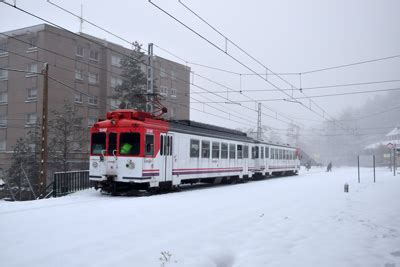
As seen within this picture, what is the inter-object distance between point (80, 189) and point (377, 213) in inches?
495

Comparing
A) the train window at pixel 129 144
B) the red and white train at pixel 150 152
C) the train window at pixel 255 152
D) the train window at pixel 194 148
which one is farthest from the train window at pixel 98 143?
the train window at pixel 255 152

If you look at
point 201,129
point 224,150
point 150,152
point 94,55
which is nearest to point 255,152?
point 224,150

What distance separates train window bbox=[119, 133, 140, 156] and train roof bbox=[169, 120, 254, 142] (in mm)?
2440

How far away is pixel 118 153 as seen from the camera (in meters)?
15.6

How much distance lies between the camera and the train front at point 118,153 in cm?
1530

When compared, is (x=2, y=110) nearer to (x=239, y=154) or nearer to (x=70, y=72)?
(x=70, y=72)

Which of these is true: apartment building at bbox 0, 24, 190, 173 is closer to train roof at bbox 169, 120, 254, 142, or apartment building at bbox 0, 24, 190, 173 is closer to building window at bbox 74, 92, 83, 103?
building window at bbox 74, 92, 83, 103

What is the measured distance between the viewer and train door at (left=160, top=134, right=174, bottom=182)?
16625 mm

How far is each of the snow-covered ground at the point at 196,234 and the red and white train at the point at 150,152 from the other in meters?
3.21

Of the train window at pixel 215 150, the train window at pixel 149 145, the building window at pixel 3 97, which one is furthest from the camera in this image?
the building window at pixel 3 97

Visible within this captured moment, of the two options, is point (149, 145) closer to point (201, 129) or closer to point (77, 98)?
point (201, 129)

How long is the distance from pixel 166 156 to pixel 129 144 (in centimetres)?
200

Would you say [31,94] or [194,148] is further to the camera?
[31,94]

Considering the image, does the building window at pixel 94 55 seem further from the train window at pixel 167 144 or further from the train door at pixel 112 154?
the train door at pixel 112 154
